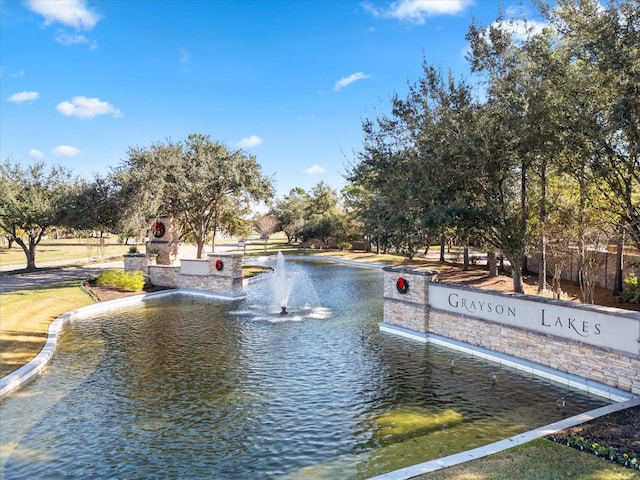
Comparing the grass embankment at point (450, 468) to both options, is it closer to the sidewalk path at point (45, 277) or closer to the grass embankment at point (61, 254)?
the sidewalk path at point (45, 277)

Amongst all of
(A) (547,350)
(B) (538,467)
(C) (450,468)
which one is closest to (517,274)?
(A) (547,350)

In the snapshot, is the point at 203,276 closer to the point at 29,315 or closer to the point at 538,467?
the point at 29,315

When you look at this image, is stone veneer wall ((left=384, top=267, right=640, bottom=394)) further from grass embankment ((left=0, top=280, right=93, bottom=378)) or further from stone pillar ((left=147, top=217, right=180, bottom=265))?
stone pillar ((left=147, top=217, right=180, bottom=265))

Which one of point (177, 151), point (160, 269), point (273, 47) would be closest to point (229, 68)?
point (273, 47)

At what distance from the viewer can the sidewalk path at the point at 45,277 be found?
2420 cm

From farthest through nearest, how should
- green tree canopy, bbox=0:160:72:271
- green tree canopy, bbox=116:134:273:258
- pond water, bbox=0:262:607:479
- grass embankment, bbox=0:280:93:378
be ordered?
green tree canopy, bbox=0:160:72:271
green tree canopy, bbox=116:134:273:258
grass embankment, bbox=0:280:93:378
pond water, bbox=0:262:607:479

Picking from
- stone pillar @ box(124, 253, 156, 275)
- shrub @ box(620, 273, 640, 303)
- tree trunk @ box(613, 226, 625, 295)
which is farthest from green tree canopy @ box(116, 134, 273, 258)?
shrub @ box(620, 273, 640, 303)

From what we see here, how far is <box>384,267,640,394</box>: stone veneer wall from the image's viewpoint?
1009 cm

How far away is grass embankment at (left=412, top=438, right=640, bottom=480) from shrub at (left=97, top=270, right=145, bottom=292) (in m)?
21.7

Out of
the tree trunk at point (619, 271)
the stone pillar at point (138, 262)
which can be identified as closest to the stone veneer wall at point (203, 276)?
the stone pillar at point (138, 262)

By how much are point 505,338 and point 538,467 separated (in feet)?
21.8

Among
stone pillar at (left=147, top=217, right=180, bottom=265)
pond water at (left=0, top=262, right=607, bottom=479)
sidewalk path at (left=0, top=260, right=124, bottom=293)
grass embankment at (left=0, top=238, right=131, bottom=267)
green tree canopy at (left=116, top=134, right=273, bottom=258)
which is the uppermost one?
green tree canopy at (left=116, top=134, right=273, bottom=258)

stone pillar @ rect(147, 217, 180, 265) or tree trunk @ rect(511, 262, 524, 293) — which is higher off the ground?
stone pillar @ rect(147, 217, 180, 265)

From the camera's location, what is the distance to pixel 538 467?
260 inches
